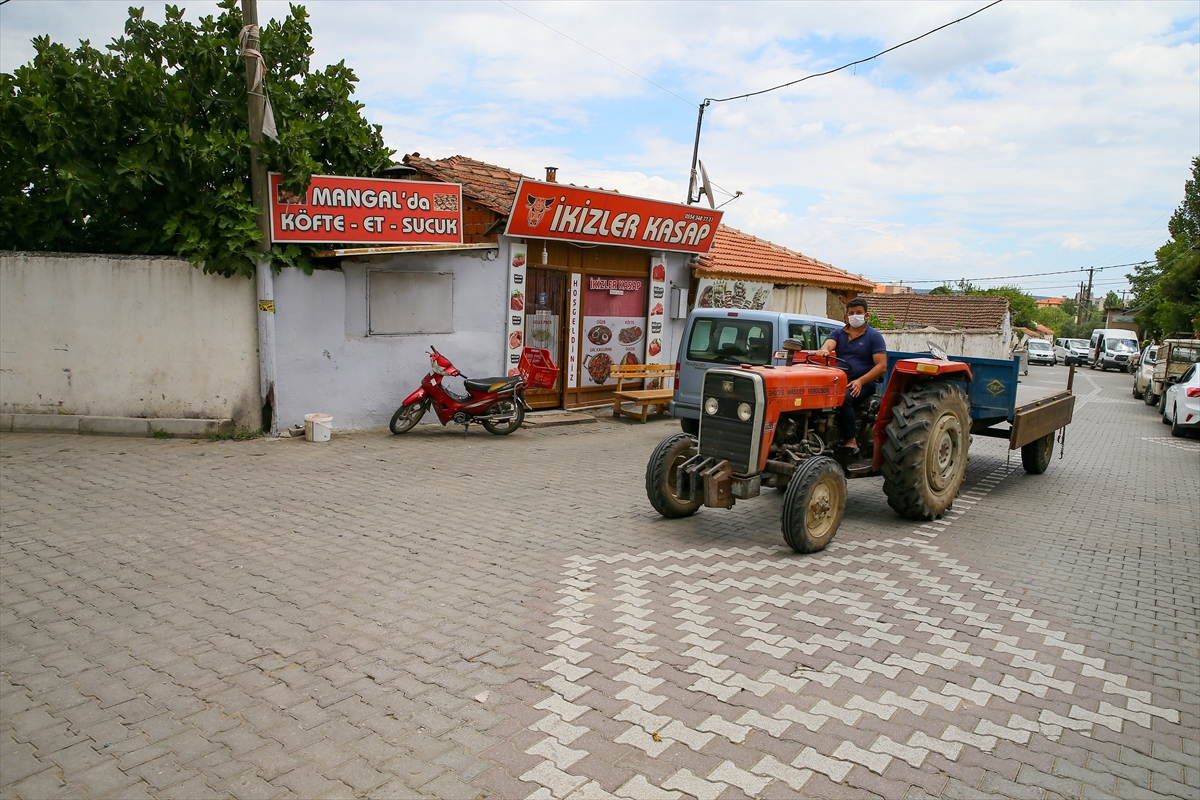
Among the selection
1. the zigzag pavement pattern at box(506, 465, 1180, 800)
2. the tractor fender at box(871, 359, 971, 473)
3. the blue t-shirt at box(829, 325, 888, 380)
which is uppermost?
the blue t-shirt at box(829, 325, 888, 380)

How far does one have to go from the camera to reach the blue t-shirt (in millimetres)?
7371

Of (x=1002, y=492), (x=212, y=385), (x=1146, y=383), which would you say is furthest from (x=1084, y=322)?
(x=212, y=385)

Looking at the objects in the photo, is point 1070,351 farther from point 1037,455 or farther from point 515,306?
point 515,306

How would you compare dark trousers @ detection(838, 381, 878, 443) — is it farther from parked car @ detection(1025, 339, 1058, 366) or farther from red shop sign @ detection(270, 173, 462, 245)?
parked car @ detection(1025, 339, 1058, 366)

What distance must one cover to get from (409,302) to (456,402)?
1.73 meters

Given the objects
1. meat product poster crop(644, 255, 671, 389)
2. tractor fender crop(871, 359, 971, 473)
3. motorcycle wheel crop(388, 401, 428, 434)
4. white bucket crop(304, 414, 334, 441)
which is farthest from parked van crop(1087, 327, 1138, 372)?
white bucket crop(304, 414, 334, 441)

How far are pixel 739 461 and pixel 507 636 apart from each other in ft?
8.64

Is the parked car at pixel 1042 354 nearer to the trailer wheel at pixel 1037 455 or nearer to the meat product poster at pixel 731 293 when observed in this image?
the meat product poster at pixel 731 293

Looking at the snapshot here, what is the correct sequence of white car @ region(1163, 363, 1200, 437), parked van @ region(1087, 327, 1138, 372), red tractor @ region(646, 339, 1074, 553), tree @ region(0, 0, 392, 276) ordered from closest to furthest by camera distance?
red tractor @ region(646, 339, 1074, 553) < tree @ region(0, 0, 392, 276) < white car @ region(1163, 363, 1200, 437) < parked van @ region(1087, 327, 1138, 372)

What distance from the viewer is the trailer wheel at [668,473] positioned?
6.80m

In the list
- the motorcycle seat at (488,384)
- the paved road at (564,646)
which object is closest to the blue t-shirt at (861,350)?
the paved road at (564,646)

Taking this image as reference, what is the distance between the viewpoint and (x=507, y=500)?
25.2 feet

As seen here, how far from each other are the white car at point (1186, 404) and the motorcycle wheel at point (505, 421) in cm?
1295

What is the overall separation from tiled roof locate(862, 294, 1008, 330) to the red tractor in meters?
31.0
